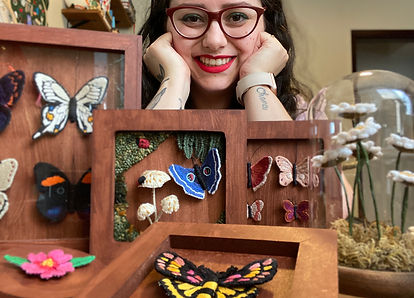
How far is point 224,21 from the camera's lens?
813mm

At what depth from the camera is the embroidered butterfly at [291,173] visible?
0.59 m

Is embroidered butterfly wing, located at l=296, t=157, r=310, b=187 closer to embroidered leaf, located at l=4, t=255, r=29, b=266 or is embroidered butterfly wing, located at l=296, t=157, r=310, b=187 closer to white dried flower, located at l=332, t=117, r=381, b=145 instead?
white dried flower, located at l=332, t=117, r=381, b=145

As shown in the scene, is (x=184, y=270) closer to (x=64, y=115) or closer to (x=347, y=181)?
(x=347, y=181)

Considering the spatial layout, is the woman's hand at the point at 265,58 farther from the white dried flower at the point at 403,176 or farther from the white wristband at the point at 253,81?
the white dried flower at the point at 403,176

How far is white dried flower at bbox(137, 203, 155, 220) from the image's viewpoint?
568mm

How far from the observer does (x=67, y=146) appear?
0.66 meters

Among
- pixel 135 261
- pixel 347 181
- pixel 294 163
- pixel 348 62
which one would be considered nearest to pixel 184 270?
pixel 135 261

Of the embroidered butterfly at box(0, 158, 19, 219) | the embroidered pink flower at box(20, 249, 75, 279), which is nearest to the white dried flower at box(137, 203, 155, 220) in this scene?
the embroidered pink flower at box(20, 249, 75, 279)

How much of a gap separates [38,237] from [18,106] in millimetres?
216

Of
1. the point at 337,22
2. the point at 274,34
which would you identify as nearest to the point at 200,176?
the point at 274,34

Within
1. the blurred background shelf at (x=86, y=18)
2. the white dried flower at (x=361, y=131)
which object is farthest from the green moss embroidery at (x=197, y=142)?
the blurred background shelf at (x=86, y=18)

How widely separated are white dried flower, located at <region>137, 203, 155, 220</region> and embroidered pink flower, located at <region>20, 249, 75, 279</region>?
111 mm

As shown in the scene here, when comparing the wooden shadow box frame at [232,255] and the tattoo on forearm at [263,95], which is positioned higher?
the tattoo on forearm at [263,95]

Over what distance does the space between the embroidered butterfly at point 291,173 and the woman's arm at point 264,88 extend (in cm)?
16
